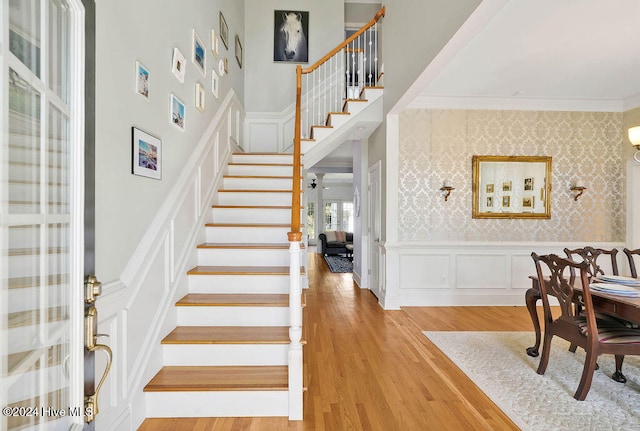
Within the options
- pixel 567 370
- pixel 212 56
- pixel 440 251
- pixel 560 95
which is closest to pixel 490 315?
pixel 440 251

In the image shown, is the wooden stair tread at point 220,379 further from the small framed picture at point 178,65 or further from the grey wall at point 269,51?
the grey wall at point 269,51

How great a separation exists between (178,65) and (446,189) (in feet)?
11.7

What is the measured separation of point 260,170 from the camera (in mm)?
3992

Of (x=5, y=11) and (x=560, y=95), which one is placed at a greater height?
(x=560, y=95)

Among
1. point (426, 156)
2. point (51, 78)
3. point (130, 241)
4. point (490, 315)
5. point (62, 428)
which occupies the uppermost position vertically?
point (426, 156)

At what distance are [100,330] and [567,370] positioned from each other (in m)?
3.36

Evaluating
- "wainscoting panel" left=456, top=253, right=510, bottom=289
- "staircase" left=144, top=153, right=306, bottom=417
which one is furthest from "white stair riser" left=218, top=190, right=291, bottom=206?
"wainscoting panel" left=456, top=253, right=510, bottom=289

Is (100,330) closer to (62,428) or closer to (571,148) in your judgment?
(62,428)

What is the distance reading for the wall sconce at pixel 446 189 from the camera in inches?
169

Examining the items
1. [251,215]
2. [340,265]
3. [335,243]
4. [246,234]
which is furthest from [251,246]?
[335,243]

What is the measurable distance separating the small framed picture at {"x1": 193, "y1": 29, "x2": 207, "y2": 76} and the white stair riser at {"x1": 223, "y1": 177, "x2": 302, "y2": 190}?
3.99 ft

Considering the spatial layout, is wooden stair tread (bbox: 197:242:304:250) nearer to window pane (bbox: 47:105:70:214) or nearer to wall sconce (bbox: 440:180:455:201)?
window pane (bbox: 47:105:70:214)

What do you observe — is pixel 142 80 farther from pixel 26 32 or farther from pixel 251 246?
pixel 251 246

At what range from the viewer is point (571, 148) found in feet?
14.7
